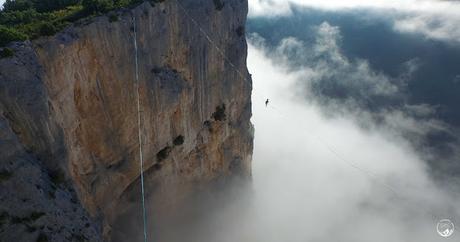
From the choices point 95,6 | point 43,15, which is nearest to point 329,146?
point 95,6

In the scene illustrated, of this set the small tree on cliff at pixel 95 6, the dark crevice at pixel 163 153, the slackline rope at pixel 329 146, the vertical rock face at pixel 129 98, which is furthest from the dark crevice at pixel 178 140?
the small tree on cliff at pixel 95 6

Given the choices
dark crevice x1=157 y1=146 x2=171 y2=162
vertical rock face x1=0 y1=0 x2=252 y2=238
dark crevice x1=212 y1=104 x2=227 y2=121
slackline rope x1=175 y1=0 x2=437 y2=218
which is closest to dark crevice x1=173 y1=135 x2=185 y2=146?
vertical rock face x1=0 y1=0 x2=252 y2=238

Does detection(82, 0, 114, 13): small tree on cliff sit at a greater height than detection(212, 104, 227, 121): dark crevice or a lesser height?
greater

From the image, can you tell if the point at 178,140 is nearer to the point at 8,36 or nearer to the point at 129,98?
the point at 129,98

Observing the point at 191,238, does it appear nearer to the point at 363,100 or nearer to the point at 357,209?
the point at 357,209

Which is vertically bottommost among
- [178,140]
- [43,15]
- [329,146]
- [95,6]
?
[329,146]

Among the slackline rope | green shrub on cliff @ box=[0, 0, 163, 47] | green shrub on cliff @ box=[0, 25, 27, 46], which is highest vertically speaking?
green shrub on cliff @ box=[0, 0, 163, 47]

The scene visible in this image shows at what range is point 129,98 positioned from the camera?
31.2 metres

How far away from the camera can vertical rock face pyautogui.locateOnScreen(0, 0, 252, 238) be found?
21.5 metres

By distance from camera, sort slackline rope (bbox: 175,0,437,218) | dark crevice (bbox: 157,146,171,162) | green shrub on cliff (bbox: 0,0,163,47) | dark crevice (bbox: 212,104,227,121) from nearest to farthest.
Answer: green shrub on cliff (bbox: 0,0,163,47) < dark crevice (bbox: 157,146,171,162) < slackline rope (bbox: 175,0,437,218) < dark crevice (bbox: 212,104,227,121)

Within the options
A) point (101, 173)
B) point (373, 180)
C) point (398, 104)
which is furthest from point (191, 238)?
point (398, 104)

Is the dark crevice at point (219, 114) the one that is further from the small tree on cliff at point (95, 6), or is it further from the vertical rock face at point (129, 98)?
the small tree on cliff at point (95, 6)

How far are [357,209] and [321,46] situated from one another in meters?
85.3

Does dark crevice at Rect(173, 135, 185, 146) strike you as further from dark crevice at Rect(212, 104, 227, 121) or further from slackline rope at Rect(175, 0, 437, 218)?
slackline rope at Rect(175, 0, 437, 218)
